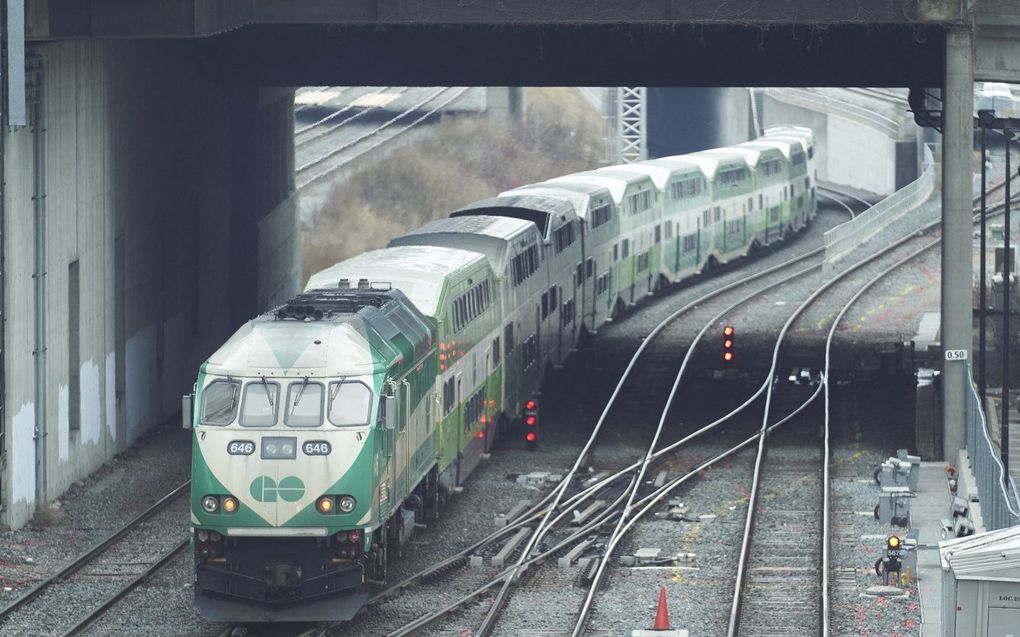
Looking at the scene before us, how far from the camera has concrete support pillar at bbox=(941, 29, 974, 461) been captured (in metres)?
35.0

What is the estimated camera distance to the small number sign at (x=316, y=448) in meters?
24.1

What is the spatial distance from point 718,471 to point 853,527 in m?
5.39

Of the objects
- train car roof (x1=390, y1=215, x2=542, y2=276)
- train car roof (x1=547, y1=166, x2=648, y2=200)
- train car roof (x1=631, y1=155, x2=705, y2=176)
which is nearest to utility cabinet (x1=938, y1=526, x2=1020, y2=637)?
train car roof (x1=390, y1=215, x2=542, y2=276)

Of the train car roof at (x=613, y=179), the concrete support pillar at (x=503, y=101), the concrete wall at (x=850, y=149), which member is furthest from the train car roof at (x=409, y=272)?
the concrete wall at (x=850, y=149)

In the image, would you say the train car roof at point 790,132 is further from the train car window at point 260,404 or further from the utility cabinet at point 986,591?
the utility cabinet at point 986,591

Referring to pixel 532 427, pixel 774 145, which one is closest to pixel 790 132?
pixel 774 145

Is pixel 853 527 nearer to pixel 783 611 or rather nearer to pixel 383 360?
pixel 783 611

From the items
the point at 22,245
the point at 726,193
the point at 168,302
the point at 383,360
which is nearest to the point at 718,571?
the point at 383,360

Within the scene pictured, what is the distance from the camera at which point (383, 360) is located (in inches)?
989

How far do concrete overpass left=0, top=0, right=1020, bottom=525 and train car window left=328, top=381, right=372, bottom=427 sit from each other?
25.9 feet

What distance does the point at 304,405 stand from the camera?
24.4 m

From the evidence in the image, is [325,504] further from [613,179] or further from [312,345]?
[613,179]

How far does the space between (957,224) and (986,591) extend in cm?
1655

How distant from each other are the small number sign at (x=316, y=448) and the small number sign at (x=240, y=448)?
0.64 m
